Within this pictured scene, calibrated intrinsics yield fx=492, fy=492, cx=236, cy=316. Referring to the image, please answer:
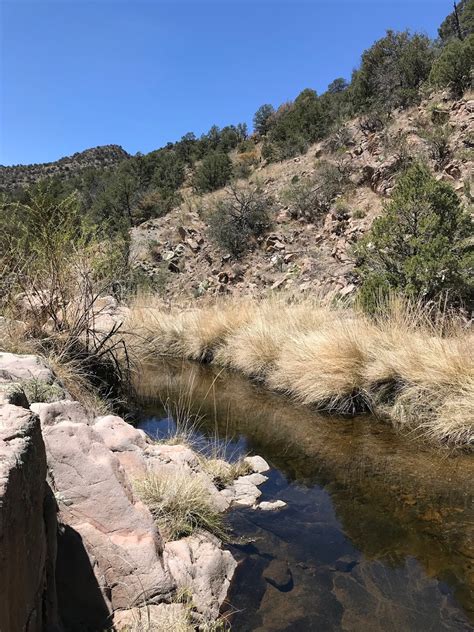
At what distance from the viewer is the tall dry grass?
17.1ft

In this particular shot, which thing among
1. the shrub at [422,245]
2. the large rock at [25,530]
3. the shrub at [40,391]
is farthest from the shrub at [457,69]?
the large rock at [25,530]

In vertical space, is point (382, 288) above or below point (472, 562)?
above

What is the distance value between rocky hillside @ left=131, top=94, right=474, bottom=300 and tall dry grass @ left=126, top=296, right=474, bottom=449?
264 cm

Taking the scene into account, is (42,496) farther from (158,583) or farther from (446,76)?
(446,76)

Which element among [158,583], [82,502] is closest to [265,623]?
[158,583]

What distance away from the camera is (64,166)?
160 ft

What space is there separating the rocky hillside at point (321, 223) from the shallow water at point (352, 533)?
17.8ft

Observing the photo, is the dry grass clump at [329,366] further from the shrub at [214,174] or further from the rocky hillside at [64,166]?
the rocky hillside at [64,166]

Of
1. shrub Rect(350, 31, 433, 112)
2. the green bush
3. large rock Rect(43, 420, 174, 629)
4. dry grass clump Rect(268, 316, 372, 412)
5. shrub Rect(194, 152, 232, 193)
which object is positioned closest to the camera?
large rock Rect(43, 420, 174, 629)

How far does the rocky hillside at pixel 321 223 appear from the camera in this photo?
13.1m

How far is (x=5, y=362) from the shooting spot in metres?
4.03

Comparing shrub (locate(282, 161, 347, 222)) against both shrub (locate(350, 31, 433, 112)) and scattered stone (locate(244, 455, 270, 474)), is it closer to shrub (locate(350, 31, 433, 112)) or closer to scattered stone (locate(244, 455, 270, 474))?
shrub (locate(350, 31, 433, 112))

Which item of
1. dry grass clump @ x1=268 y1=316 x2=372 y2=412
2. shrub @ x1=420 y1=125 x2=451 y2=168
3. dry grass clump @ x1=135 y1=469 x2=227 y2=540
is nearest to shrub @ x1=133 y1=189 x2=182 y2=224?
shrub @ x1=420 y1=125 x2=451 y2=168

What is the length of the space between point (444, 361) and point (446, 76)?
13764mm
